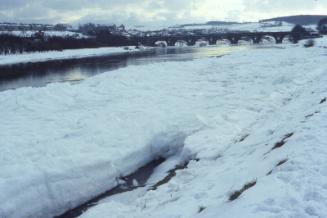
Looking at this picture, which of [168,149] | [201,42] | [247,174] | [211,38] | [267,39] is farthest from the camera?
[201,42]

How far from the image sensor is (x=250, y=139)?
1231 cm

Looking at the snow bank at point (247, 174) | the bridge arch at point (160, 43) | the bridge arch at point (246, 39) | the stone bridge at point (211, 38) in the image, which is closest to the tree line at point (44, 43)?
the stone bridge at point (211, 38)

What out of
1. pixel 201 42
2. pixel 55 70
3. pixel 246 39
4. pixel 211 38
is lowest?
pixel 55 70

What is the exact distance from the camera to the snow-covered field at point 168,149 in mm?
7043

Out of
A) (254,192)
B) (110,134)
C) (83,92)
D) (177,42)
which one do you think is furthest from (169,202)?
(177,42)

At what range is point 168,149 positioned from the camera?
13945mm

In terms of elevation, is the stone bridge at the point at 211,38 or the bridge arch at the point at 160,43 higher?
the stone bridge at the point at 211,38

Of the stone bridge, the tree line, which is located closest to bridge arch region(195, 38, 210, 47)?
the stone bridge

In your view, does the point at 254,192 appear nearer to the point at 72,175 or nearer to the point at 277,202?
the point at 277,202

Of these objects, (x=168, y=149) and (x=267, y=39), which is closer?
(x=168, y=149)

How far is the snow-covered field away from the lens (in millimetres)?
7043

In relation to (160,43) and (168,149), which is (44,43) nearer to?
(160,43)

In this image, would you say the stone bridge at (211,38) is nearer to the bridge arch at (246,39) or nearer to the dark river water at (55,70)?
the bridge arch at (246,39)

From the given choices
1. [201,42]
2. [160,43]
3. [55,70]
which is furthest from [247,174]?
[201,42]
